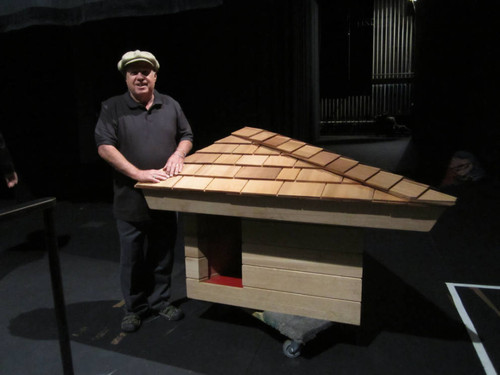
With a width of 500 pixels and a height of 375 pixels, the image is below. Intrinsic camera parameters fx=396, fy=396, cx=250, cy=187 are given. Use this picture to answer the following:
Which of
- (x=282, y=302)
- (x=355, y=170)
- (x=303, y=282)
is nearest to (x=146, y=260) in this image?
(x=282, y=302)

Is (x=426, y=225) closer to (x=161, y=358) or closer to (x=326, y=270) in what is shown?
(x=326, y=270)

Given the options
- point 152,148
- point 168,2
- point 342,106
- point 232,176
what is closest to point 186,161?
point 152,148

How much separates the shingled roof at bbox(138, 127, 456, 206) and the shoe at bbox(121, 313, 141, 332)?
0.86 m

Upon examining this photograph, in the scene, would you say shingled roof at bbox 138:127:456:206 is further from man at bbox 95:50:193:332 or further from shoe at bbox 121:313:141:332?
shoe at bbox 121:313:141:332

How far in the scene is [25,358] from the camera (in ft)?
6.88

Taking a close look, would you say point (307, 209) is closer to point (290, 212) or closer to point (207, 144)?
point (290, 212)

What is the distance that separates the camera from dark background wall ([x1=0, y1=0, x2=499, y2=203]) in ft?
15.5

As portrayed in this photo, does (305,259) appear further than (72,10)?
No

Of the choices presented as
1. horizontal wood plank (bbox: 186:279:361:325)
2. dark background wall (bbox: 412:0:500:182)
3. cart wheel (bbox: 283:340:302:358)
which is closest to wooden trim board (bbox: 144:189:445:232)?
horizontal wood plank (bbox: 186:279:361:325)

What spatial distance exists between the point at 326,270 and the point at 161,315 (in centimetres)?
116

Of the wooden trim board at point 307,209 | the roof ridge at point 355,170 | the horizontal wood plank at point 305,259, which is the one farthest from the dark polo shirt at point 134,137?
the horizontal wood plank at point 305,259

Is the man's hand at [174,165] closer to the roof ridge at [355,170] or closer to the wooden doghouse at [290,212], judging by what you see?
the wooden doghouse at [290,212]

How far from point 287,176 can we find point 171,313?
1.22m

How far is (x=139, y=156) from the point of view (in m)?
2.17
